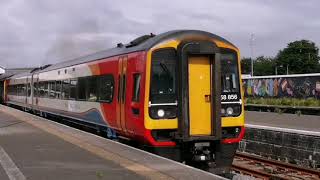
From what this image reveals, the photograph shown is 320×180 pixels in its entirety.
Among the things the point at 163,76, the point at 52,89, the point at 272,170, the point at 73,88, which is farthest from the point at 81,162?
the point at 52,89

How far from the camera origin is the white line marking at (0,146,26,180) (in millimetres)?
8688

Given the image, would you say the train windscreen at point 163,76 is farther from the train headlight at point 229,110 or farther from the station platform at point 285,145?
Answer: the station platform at point 285,145

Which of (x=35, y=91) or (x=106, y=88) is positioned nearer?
(x=106, y=88)

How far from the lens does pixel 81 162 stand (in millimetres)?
10031

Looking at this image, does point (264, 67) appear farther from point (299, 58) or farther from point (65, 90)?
point (65, 90)

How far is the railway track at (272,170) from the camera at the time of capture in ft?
41.9

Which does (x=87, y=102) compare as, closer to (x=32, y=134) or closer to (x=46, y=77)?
(x=32, y=134)

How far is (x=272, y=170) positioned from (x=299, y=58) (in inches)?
4100

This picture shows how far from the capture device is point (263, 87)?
43.0m

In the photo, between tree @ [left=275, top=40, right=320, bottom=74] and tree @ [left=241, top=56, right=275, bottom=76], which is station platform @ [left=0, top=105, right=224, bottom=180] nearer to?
tree @ [left=275, top=40, right=320, bottom=74]

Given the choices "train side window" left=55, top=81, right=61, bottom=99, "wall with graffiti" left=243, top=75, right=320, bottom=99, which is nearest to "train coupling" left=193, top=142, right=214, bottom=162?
"train side window" left=55, top=81, right=61, bottom=99

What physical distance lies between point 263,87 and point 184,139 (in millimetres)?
32559

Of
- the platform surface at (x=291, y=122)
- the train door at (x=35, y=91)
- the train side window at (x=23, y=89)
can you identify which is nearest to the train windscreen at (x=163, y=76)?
Result: the platform surface at (x=291, y=122)

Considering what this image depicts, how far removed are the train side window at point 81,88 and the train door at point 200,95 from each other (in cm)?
658
